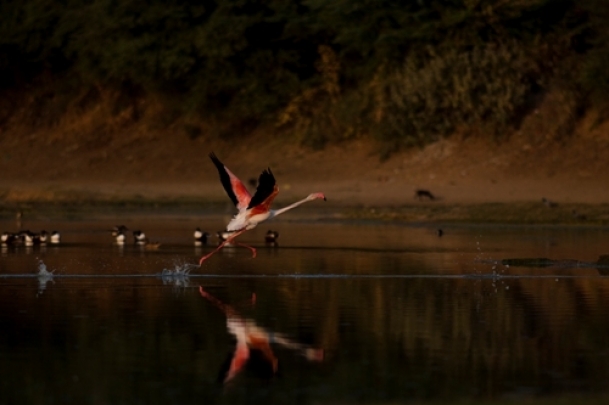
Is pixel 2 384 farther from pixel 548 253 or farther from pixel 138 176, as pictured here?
pixel 138 176

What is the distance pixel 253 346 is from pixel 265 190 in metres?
4.69

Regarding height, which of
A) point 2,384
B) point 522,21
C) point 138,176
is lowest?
point 2,384

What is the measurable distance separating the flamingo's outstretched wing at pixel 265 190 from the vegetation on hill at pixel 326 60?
66.1 feet

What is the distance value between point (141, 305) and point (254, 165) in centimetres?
2553

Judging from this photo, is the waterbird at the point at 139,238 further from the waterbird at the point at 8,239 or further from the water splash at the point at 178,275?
the water splash at the point at 178,275

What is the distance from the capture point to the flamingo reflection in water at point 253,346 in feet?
34.7

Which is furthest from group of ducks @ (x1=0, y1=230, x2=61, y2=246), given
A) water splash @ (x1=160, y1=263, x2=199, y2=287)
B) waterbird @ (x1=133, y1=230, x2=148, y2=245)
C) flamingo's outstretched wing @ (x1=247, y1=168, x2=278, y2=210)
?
flamingo's outstretched wing @ (x1=247, y1=168, x2=278, y2=210)

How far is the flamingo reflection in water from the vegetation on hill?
77.6ft

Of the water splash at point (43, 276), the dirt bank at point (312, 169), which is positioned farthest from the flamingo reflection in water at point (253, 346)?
the dirt bank at point (312, 169)

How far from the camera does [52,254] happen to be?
2139cm

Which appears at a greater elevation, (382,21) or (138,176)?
(382,21)

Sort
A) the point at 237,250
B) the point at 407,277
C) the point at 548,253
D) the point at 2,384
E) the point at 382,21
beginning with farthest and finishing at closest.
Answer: the point at 382,21 < the point at 237,250 < the point at 548,253 < the point at 407,277 < the point at 2,384

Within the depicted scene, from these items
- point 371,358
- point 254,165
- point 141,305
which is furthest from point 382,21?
point 371,358

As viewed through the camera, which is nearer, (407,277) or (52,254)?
(407,277)
